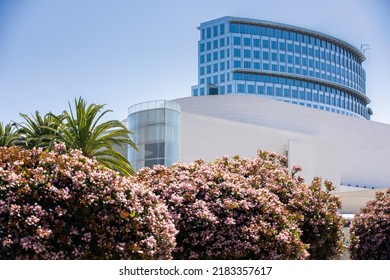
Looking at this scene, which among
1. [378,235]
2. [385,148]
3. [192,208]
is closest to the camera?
[192,208]

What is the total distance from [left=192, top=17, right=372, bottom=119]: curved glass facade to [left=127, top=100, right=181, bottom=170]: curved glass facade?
60.4 metres

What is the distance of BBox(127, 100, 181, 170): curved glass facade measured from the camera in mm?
53281

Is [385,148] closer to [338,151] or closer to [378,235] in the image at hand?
[338,151]

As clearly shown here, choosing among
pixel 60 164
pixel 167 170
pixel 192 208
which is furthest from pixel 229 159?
pixel 60 164

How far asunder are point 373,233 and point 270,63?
101556mm

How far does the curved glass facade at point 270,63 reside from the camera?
11538 centimetres

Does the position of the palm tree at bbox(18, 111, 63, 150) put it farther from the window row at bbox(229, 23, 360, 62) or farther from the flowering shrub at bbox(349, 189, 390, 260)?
the window row at bbox(229, 23, 360, 62)

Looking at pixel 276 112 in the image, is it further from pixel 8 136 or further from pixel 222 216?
pixel 222 216

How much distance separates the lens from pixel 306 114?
8206 centimetres

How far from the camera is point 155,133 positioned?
54.0 metres

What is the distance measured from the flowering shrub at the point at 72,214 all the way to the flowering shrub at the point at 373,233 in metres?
7.75

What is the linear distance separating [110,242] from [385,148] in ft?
→ 283

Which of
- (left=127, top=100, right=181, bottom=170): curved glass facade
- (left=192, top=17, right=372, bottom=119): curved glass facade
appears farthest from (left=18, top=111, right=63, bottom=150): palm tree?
(left=192, top=17, right=372, bottom=119): curved glass facade

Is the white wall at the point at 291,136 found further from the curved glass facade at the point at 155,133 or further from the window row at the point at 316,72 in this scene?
the window row at the point at 316,72
